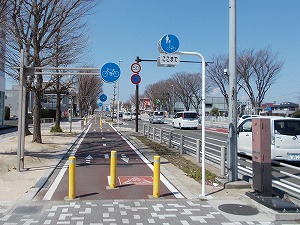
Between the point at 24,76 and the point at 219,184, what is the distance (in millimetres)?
6148

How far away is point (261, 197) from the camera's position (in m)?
6.07

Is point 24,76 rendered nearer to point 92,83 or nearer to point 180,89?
point 92,83

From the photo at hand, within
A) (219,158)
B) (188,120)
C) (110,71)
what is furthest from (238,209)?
(188,120)

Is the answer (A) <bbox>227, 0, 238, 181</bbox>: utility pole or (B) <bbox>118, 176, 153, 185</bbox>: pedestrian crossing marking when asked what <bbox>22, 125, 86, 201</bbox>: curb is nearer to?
(B) <bbox>118, 176, 153, 185</bbox>: pedestrian crossing marking

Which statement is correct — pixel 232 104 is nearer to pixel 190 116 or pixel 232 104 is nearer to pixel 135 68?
pixel 135 68

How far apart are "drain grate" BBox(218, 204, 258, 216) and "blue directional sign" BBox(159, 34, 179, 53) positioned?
3.45m

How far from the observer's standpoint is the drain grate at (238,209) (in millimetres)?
5648

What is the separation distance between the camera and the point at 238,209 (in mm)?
5867

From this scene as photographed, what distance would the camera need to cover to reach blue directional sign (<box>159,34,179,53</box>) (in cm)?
725

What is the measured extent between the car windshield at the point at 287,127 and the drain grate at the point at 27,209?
749cm

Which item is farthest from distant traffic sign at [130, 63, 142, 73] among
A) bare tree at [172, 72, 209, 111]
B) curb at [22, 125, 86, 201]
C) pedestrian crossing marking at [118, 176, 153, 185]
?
bare tree at [172, 72, 209, 111]

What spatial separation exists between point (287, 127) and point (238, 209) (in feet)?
17.6

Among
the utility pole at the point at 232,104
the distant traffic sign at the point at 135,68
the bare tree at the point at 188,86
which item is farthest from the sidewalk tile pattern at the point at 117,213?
the bare tree at the point at 188,86

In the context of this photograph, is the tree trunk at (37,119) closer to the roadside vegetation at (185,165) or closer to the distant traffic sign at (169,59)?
the roadside vegetation at (185,165)
